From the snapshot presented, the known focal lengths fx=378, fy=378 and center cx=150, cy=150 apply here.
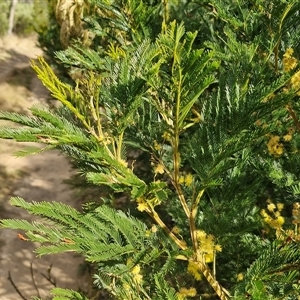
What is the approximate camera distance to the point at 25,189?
878 cm

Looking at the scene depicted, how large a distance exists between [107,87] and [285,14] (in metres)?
1.09

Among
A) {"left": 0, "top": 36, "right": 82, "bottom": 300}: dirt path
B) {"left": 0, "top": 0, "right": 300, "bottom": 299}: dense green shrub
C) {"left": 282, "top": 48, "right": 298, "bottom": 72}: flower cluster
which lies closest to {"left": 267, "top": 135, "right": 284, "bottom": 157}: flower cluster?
{"left": 0, "top": 0, "right": 300, "bottom": 299}: dense green shrub

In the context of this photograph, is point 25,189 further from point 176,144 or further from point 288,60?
point 176,144

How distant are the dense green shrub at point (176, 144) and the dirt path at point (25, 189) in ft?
4.65

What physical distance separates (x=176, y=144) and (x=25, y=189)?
7.64 meters

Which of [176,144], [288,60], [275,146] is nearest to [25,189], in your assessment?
[275,146]

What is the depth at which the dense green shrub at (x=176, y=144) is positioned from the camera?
159 centimetres

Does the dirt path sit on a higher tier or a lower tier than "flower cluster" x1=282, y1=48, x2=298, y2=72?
lower

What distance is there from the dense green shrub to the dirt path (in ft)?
4.65

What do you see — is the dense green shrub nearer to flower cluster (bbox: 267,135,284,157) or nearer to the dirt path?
flower cluster (bbox: 267,135,284,157)

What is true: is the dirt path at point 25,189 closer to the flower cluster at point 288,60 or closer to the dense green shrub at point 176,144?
the dense green shrub at point 176,144

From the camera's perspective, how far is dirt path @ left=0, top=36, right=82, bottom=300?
6.53 metres

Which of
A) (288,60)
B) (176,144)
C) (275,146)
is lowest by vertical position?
(275,146)

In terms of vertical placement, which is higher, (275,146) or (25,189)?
(275,146)
